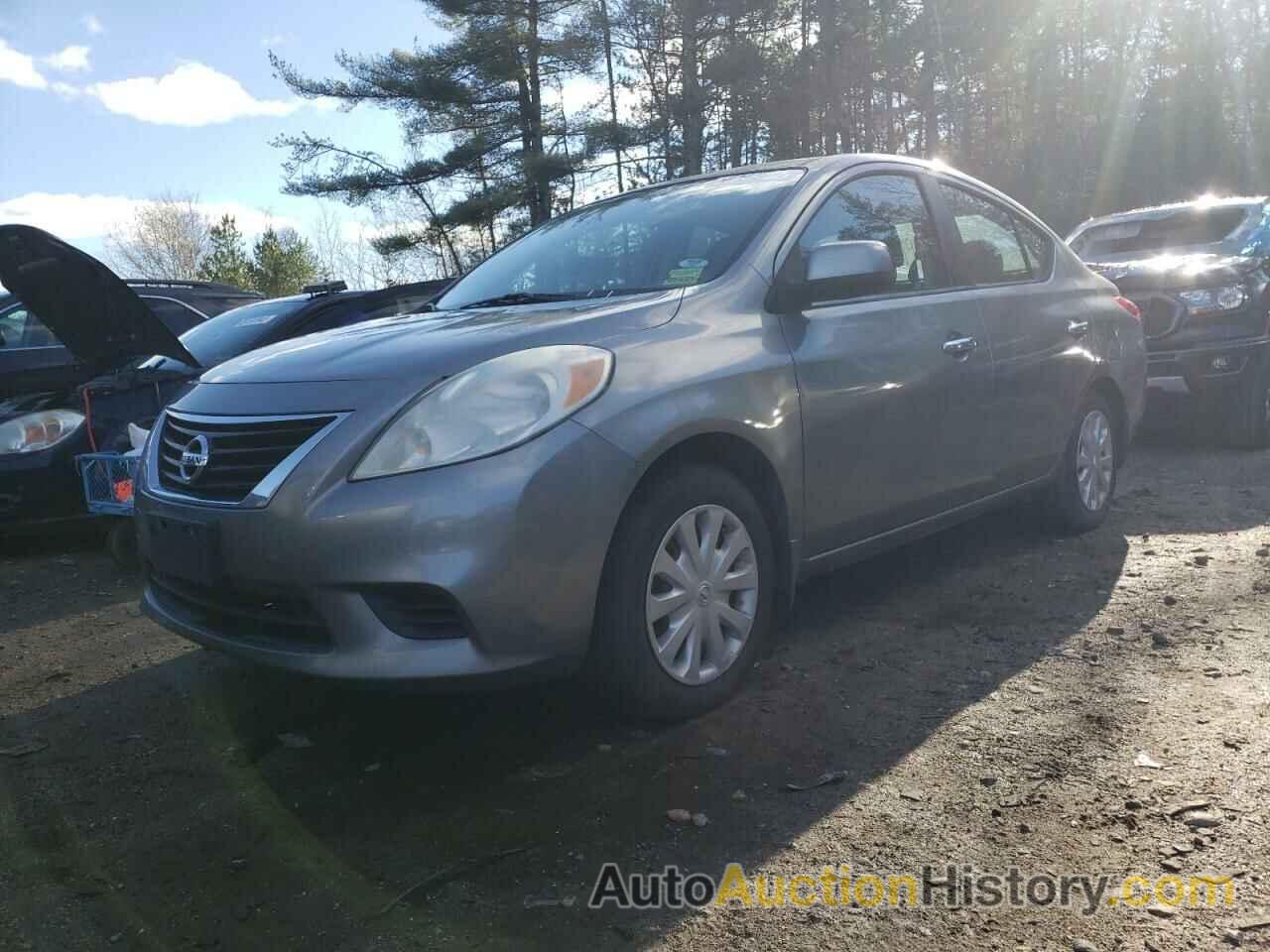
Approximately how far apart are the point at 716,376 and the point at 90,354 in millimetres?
3764

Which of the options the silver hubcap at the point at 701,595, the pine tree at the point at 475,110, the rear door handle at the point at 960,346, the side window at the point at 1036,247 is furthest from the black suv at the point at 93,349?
the pine tree at the point at 475,110

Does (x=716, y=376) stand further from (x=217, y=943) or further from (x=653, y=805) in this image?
(x=217, y=943)

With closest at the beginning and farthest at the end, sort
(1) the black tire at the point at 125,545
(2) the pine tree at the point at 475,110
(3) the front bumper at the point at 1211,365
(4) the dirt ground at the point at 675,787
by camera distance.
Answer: (4) the dirt ground at the point at 675,787 < (1) the black tire at the point at 125,545 < (3) the front bumper at the point at 1211,365 < (2) the pine tree at the point at 475,110

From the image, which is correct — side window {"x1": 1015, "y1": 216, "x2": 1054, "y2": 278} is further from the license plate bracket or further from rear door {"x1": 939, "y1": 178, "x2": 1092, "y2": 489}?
the license plate bracket

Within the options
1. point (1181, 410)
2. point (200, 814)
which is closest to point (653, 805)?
point (200, 814)

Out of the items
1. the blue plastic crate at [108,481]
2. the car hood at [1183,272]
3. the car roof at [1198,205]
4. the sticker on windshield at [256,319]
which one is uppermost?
the car roof at [1198,205]

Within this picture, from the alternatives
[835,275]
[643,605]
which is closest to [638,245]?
[835,275]

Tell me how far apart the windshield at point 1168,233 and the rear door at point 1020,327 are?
378 cm

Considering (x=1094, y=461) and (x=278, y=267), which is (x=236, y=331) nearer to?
(x=1094, y=461)

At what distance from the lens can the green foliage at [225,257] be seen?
42000 mm

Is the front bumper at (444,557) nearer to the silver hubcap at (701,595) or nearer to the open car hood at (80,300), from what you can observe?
the silver hubcap at (701,595)

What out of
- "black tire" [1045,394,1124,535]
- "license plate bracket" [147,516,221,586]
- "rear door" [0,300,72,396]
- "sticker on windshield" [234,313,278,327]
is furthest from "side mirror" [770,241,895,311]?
"rear door" [0,300,72,396]

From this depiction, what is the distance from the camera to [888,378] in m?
3.84

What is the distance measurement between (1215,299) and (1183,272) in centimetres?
31
